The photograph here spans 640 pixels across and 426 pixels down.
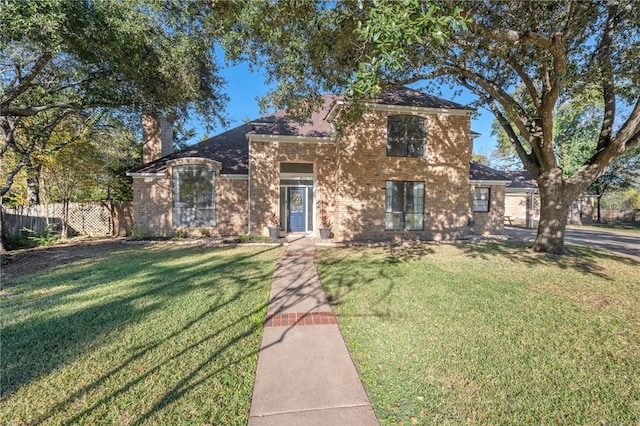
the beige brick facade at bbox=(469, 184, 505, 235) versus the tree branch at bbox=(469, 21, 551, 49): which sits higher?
the tree branch at bbox=(469, 21, 551, 49)

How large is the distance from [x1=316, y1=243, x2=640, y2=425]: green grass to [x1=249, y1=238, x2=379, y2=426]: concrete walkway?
0.63 ft

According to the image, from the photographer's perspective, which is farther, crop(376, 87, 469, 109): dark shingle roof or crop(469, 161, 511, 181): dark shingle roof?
crop(469, 161, 511, 181): dark shingle roof

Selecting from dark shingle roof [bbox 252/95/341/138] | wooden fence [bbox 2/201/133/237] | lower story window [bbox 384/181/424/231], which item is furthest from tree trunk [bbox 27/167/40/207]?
lower story window [bbox 384/181/424/231]

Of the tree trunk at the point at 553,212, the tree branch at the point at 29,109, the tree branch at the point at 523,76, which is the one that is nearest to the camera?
the tree branch at the point at 523,76

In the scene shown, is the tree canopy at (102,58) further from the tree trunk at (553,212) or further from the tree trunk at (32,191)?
the tree trunk at (553,212)

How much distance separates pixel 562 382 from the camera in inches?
109

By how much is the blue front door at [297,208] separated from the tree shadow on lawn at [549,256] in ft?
22.1

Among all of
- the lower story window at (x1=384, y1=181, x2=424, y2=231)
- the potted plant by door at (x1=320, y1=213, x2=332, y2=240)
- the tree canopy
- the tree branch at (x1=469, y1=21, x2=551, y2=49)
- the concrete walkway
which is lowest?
the concrete walkway

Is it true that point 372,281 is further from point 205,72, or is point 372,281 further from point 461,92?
point 205,72

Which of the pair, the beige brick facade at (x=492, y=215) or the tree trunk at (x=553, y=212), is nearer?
the tree trunk at (x=553, y=212)

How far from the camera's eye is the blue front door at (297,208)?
487 inches

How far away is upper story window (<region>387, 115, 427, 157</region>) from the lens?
11.3 metres

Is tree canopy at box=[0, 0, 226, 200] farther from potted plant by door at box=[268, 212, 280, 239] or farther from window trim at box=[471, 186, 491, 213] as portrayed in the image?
window trim at box=[471, 186, 491, 213]

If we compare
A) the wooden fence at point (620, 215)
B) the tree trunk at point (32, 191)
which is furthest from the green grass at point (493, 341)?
the wooden fence at point (620, 215)
